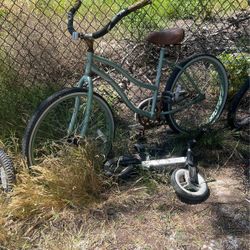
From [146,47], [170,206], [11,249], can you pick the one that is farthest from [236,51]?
[11,249]

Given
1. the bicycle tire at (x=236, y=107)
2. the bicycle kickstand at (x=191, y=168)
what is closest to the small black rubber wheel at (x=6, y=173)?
the bicycle kickstand at (x=191, y=168)

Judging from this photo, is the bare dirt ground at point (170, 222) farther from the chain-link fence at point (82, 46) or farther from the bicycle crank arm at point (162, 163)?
the chain-link fence at point (82, 46)

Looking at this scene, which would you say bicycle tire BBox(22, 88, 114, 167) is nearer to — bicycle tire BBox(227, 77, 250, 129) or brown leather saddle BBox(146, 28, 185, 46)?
brown leather saddle BBox(146, 28, 185, 46)

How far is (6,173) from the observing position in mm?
2875

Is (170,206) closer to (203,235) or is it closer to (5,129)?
(203,235)

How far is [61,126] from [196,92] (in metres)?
1.27

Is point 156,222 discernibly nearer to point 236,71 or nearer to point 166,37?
point 166,37

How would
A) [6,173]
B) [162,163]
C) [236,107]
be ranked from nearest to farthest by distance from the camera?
[6,173] → [162,163] → [236,107]

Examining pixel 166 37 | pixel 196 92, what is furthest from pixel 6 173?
pixel 196 92

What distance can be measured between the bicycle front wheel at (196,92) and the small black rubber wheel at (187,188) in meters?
0.73

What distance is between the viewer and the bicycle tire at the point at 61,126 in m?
2.80

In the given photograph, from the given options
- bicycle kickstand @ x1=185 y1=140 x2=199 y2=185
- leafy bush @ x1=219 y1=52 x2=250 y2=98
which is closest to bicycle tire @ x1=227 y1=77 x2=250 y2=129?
leafy bush @ x1=219 y1=52 x2=250 y2=98

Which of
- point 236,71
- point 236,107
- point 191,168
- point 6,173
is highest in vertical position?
point 6,173

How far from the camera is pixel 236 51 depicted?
4574 mm
